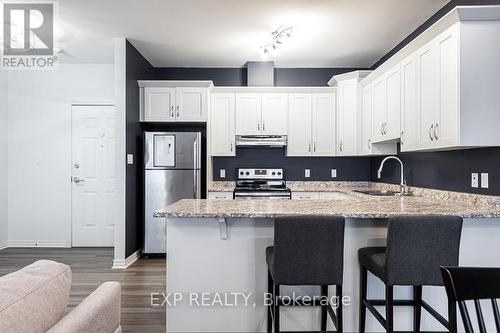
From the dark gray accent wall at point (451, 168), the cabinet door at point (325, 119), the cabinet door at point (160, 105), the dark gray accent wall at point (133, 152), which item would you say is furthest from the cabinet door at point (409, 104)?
the dark gray accent wall at point (133, 152)

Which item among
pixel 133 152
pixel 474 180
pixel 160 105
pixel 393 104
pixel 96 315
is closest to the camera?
pixel 96 315

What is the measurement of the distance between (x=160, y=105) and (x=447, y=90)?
344 cm

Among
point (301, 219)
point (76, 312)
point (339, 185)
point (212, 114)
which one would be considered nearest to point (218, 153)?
point (212, 114)

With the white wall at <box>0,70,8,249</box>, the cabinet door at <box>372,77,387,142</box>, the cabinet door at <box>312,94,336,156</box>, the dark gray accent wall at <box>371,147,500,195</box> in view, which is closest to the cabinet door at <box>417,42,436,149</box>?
the dark gray accent wall at <box>371,147,500,195</box>

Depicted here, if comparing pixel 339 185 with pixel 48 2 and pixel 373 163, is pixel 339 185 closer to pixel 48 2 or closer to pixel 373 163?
pixel 373 163

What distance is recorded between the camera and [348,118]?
4.54 m

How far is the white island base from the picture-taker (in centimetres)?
220

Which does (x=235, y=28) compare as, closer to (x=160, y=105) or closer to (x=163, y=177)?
(x=160, y=105)

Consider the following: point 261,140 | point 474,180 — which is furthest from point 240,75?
point 474,180

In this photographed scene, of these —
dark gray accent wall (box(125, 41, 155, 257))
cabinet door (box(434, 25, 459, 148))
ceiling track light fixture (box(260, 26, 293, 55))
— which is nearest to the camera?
cabinet door (box(434, 25, 459, 148))

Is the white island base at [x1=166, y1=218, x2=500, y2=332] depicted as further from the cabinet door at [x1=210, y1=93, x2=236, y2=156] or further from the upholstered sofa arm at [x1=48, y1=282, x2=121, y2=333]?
the cabinet door at [x1=210, y1=93, x2=236, y2=156]

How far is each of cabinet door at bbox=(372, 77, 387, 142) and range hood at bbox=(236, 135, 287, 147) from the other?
1.31 meters

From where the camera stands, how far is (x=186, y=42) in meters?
4.10

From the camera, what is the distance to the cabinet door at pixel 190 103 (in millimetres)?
4613
